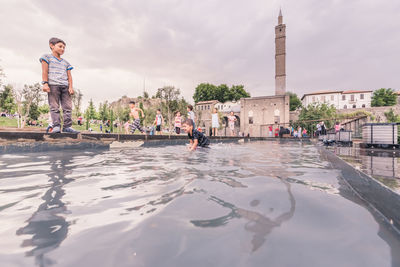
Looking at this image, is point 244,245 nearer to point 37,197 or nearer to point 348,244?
point 348,244

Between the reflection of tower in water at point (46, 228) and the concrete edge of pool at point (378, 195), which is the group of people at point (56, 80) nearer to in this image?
the reflection of tower in water at point (46, 228)

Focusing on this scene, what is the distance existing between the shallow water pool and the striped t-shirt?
3831mm

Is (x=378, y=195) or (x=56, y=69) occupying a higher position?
(x=56, y=69)

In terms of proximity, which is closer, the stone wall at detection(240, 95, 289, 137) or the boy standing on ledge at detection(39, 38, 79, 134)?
the boy standing on ledge at detection(39, 38, 79, 134)

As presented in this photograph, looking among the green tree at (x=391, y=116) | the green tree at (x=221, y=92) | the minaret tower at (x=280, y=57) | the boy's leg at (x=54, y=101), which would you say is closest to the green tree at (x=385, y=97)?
the green tree at (x=391, y=116)

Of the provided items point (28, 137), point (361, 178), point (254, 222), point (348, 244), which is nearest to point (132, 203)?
point (254, 222)

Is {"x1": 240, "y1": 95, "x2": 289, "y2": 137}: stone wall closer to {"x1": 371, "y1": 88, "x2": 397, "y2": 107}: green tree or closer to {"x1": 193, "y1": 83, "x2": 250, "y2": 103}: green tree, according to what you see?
{"x1": 193, "y1": 83, "x2": 250, "y2": 103}: green tree

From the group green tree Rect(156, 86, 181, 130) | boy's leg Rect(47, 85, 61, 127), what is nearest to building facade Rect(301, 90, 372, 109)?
green tree Rect(156, 86, 181, 130)

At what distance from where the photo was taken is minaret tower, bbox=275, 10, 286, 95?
4022cm

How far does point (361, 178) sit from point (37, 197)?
10.5ft

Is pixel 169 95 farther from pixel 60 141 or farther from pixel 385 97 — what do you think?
pixel 385 97

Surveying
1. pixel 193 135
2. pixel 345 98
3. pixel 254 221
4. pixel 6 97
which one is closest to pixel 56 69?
pixel 193 135

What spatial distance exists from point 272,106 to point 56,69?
123ft

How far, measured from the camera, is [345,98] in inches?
2653
